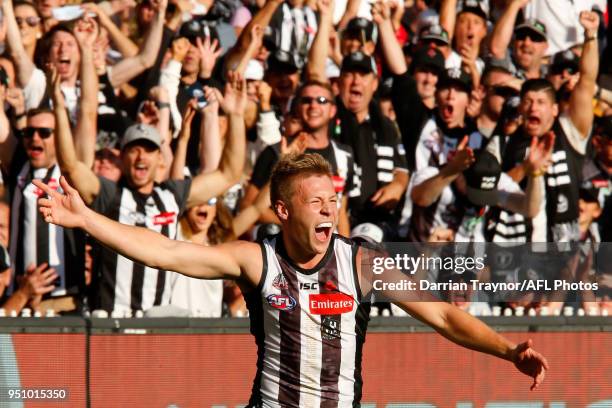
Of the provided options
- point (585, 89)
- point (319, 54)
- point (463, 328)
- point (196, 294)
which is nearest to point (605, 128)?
point (585, 89)

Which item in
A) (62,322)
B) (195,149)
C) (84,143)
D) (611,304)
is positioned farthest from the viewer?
(195,149)

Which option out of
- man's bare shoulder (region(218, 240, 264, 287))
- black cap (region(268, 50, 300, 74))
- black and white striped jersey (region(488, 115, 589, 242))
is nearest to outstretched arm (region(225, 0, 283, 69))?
black cap (region(268, 50, 300, 74))

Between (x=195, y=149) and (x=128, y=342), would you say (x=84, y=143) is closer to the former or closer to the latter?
(x=195, y=149)

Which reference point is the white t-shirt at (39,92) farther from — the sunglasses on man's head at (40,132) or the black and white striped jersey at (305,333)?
the black and white striped jersey at (305,333)

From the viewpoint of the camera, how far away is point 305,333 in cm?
612

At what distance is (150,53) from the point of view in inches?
443

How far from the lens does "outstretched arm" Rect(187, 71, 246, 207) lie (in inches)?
381

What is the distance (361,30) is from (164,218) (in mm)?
3369

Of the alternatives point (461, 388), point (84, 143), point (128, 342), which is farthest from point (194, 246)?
point (84, 143)

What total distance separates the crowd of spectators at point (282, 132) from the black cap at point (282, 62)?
0.01 meters

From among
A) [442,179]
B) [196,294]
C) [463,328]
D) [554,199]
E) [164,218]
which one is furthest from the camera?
[554,199]

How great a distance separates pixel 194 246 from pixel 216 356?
8.23 ft

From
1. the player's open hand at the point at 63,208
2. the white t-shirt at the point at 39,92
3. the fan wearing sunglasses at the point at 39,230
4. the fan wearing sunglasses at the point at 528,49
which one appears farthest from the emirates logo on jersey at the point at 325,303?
the fan wearing sunglasses at the point at 528,49

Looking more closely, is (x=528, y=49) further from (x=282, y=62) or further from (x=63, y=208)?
(x=63, y=208)
